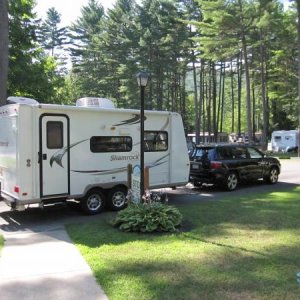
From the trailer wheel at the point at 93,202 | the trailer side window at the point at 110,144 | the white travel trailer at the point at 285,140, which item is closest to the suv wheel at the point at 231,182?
the trailer side window at the point at 110,144

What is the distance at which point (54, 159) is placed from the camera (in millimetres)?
9672

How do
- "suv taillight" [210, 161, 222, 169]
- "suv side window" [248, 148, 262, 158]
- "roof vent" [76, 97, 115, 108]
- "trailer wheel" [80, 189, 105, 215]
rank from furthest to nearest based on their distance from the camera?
"suv side window" [248, 148, 262, 158] < "suv taillight" [210, 161, 222, 169] < "roof vent" [76, 97, 115, 108] < "trailer wheel" [80, 189, 105, 215]

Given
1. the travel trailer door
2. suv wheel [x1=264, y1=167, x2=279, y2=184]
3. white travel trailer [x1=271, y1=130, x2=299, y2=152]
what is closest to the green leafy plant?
the travel trailer door

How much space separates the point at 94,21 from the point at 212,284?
2280 inches

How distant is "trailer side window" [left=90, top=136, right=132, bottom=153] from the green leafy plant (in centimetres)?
246

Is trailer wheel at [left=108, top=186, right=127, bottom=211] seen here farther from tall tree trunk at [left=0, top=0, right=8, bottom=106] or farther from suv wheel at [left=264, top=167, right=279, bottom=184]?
suv wheel at [left=264, top=167, right=279, bottom=184]

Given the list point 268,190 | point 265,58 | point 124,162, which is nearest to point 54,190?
point 124,162

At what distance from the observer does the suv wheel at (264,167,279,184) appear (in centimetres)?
1619

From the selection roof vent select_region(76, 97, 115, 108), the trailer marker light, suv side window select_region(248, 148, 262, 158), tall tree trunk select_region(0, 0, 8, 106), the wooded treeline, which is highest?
the wooded treeline

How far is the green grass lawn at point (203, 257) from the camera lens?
4.94 meters

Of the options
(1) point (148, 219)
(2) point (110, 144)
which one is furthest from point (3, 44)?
(1) point (148, 219)

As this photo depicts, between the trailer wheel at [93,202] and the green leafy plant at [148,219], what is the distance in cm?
192

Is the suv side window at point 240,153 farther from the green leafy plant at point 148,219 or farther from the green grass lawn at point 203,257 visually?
the green leafy plant at point 148,219

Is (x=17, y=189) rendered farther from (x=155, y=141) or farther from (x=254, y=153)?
(x=254, y=153)
